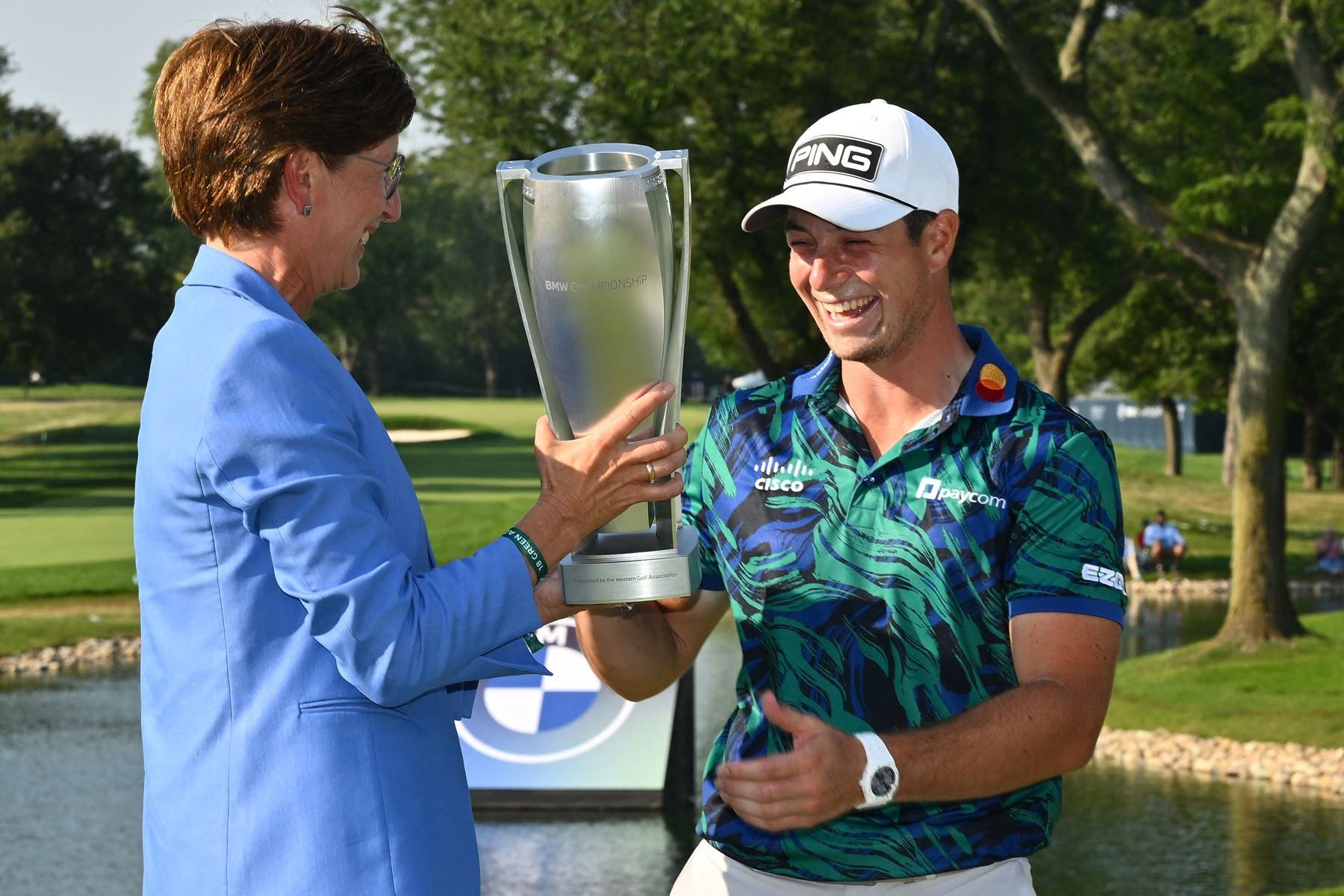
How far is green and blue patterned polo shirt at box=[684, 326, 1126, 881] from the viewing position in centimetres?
270

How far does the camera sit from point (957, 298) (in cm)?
4828

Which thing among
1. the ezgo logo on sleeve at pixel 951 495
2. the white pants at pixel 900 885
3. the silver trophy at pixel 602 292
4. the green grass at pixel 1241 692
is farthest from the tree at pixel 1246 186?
the silver trophy at pixel 602 292

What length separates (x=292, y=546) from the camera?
83.6 inches

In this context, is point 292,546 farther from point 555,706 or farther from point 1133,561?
point 1133,561

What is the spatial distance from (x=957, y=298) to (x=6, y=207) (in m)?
28.9

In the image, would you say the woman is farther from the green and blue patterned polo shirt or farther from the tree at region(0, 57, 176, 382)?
the tree at region(0, 57, 176, 382)

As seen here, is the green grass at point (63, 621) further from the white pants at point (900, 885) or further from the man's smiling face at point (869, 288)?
the man's smiling face at point (869, 288)

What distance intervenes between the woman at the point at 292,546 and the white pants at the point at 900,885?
65cm

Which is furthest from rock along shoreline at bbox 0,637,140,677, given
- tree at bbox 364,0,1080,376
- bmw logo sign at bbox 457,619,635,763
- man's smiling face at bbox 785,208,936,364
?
man's smiling face at bbox 785,208,936,364

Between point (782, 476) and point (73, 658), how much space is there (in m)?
17.1

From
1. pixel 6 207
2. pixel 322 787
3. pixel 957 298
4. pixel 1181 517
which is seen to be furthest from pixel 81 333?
pixel 322 787

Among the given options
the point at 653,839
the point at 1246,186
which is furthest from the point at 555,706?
the point at 1246,186

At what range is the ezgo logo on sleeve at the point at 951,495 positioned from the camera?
274cm

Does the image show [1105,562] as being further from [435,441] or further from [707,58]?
[435,441]
